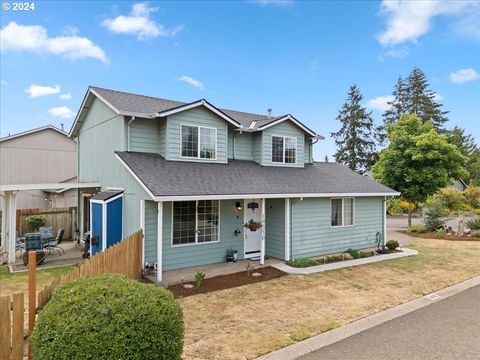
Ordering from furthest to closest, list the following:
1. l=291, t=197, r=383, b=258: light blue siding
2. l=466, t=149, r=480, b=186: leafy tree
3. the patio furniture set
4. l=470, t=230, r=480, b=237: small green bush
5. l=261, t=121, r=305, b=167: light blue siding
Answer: l=466, t=149, r=480, b=186: leafy tree < l=470, t=230, r=480, b=237: small green bush < l=261, t=121, r=305, b=167: light blue siding < l=291, t=197, r=383, b=258: light blue siding < the patio furniture set

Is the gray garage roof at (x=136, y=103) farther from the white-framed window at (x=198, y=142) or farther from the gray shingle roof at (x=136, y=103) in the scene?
the white-framed window at (x=198, y=142)

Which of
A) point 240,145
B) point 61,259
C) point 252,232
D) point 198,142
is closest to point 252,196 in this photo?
point 252,232

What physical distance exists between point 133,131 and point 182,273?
17.5 feet

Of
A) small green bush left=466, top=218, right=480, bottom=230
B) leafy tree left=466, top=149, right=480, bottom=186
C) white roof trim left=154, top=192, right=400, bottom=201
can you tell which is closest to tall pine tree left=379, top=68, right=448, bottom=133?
leafy tree left=466, top=149, right=480, bottom=186

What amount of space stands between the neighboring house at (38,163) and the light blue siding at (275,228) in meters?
13.3

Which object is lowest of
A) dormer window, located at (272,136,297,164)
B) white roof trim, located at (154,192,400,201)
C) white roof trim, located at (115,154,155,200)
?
white roof trim, located at (154,192,400,201)

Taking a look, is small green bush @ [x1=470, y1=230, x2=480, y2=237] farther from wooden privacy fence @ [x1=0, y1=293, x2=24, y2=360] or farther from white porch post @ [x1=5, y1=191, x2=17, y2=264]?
white porch post @ [x1=5, y1=191, x2=17, y2=264]

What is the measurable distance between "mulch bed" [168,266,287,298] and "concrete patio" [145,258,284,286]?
35 cm

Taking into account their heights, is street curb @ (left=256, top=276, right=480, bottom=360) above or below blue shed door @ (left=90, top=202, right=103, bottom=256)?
below

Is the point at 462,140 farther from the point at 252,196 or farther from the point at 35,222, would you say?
the point at 35,222

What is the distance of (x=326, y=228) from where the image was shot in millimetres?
13383

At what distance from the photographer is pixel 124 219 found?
11047mm

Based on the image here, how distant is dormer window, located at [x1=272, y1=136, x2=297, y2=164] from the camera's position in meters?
14.7

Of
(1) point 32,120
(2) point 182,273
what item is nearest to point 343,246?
(2) point 182,273
